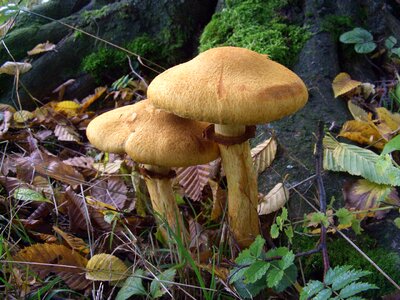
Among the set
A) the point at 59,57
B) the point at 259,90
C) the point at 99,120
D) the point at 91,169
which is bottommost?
→ the point at 91,169

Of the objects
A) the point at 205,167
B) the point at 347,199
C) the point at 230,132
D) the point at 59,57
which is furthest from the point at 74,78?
the point at 347,199

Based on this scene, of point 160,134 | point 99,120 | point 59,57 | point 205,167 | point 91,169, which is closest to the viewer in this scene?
point 160,134

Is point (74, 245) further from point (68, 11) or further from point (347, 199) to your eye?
point (68, 11)

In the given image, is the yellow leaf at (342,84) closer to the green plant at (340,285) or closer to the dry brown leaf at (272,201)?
the dry brown leaf at (272,201)

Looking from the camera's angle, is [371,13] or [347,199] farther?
[371,13]

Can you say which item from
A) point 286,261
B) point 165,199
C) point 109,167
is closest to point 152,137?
point 165,199

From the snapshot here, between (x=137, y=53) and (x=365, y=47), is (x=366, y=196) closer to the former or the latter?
(x=365, y=47)
